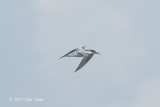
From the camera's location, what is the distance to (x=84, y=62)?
152 m

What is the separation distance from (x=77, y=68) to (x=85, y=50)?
466 inches

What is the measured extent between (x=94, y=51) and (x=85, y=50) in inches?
215

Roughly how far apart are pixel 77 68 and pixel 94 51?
41.2 feet

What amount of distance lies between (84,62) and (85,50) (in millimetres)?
6794

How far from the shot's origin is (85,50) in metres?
154

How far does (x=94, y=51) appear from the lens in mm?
151500

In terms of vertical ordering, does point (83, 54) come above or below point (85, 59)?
above

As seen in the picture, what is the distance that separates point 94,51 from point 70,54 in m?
13.0

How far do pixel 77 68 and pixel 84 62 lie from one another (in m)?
5.82
